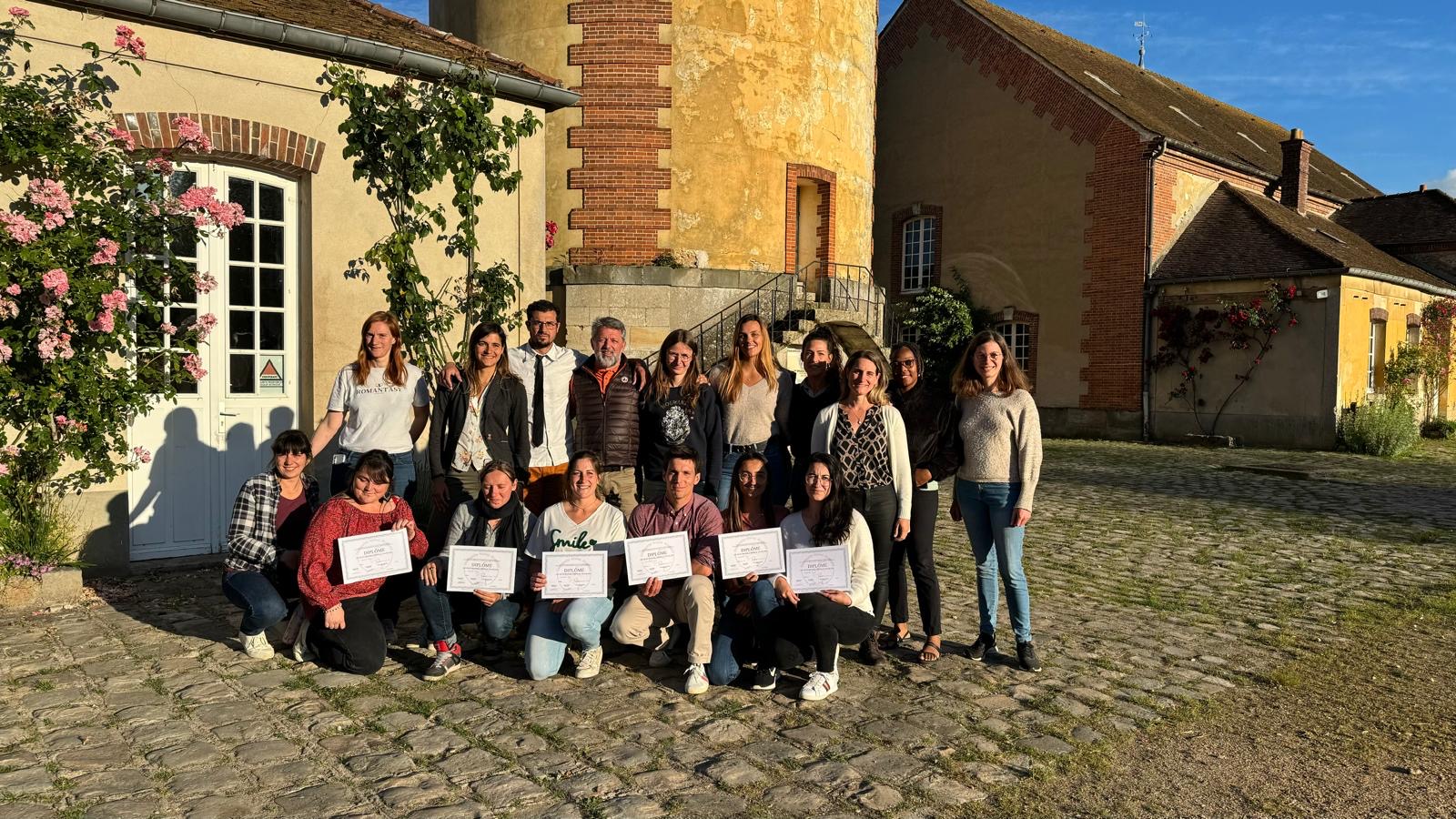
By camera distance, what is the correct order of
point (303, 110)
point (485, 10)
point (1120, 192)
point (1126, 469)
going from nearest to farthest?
point (303, 110), point (485, 10), point (1126, 469), point (1120, 192)

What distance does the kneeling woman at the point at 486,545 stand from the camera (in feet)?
16.7

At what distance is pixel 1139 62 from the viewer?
30891 millimetres

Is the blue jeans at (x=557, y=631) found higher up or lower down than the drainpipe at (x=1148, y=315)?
lower down

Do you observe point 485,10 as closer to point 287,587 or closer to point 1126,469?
point 287,587

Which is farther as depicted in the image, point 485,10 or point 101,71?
point 485,10

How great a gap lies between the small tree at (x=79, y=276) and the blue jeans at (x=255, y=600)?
1768 millimetres

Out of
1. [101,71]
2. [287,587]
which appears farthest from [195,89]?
[287,587]

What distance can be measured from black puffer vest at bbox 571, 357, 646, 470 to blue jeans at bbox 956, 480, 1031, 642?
75.0 inches

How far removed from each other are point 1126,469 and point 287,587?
12.8 metres

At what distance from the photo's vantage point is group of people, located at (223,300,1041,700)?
5.00 meters

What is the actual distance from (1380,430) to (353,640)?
59.7 feet

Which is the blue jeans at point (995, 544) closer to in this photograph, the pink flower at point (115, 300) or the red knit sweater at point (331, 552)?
the red knit sweater at point (331, 552)

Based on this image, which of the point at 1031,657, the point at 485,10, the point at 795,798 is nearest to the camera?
the point at 795,798

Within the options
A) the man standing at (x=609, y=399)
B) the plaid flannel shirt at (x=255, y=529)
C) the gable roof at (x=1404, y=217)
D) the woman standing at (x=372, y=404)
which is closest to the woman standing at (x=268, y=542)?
the plaid flannel shirt at (x=255, y=529)
